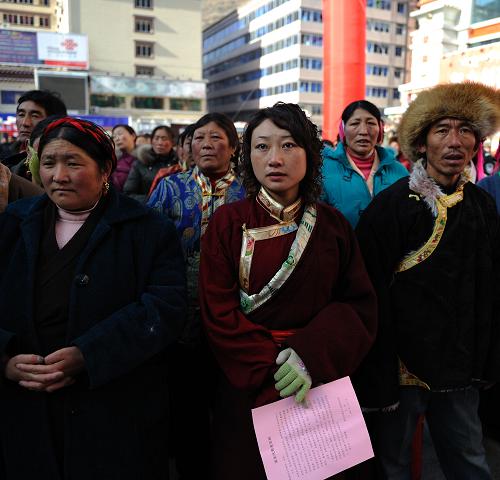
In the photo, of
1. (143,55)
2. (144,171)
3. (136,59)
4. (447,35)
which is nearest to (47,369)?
(144,171)

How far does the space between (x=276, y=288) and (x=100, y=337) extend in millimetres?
627

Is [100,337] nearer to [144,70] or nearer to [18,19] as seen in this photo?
[144,70]

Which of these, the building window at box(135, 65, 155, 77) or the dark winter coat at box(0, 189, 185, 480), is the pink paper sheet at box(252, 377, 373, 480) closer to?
the dark winter coat at box(0, 189, 185, 480)

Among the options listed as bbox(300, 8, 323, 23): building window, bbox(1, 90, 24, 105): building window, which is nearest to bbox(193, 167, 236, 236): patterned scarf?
bbox(1, 90, 24, 105): building window

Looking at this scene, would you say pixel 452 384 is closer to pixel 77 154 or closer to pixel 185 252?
pixel 185 252

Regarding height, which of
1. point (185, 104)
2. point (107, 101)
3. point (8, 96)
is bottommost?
point (107, 101)

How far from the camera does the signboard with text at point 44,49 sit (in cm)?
3872

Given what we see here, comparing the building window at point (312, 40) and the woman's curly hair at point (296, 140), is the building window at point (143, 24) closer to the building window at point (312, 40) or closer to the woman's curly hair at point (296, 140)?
the building window at point (312, 40)

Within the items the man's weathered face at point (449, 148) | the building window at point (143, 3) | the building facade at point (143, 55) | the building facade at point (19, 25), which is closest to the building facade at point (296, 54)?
the building facade at point (143, 55)

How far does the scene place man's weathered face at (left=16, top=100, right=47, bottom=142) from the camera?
9.26 ft

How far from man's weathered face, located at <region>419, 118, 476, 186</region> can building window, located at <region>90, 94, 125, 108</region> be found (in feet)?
143

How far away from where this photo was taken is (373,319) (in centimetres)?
171

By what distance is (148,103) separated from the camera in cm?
4319

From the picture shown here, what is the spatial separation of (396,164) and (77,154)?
6.56ft
